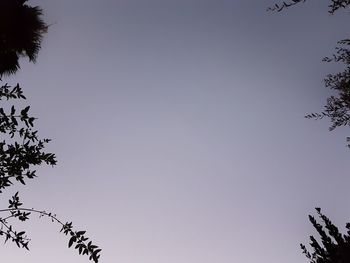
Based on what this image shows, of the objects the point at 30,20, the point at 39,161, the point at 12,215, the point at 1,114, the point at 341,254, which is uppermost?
the point at 30,20

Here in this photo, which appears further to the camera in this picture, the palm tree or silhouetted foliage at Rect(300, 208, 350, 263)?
silhouetted foliage at Rect(300, 208, 350, 263)

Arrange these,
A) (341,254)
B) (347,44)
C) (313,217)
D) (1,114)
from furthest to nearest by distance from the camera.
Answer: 1. (313,217)
2. (341,254)
3. (347,44)
4. (1,114)

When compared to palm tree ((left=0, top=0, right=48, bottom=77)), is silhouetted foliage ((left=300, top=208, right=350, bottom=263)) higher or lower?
lower

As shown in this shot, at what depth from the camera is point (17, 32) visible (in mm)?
8203

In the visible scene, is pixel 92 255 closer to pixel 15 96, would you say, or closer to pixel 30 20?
pixel 15 96

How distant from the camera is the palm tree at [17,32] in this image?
7700 mm

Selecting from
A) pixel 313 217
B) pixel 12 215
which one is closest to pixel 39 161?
pixel 12 215

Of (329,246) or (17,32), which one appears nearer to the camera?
(17,32)

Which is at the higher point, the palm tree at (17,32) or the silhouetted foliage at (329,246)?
the palm tree at (17,32)

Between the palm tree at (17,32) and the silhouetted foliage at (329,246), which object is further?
the silhouetted foliage at (329,246)

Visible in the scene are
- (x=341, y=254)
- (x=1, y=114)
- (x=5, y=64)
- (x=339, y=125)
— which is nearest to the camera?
(x=1, y=114)

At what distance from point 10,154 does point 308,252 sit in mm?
23797

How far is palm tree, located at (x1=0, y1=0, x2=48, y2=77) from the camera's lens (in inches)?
303

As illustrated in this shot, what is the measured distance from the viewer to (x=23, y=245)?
4.45m
